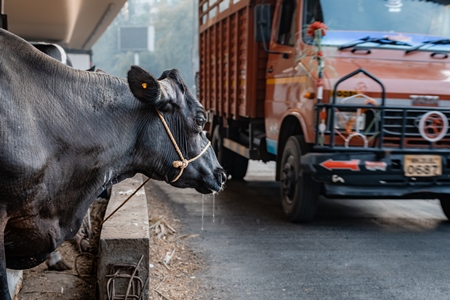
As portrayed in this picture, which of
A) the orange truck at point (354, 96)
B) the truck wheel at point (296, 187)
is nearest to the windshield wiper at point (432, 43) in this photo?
the orange truck at point (354, 96)

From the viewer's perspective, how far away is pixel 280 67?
7480 mm

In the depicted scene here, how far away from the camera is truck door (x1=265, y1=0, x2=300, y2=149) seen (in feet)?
23.5

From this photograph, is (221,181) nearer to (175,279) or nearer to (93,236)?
(175,279)

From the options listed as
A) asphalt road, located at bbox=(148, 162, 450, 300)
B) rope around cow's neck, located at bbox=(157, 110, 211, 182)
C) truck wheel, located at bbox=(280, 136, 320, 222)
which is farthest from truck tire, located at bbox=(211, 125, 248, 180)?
rope around cow's neck, located at bbox=(157, 110, 211, 182)

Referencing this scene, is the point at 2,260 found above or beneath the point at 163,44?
beneath

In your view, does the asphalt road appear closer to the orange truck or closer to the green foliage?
the orange truck

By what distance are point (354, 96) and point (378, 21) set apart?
4.08ft

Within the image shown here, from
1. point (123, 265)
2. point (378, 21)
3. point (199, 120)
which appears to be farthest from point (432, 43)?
point (199, 120)

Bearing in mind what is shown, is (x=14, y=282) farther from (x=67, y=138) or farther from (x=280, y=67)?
(x=280, y=67)

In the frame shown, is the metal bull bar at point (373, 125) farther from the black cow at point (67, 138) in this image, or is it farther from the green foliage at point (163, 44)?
the green foliage at point (163, 44)

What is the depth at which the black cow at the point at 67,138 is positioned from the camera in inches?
89.6

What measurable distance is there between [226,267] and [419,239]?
7.49ft

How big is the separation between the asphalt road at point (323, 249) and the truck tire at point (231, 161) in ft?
5.73

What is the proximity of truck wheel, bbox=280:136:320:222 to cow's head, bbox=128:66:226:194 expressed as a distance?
3.67 metres
